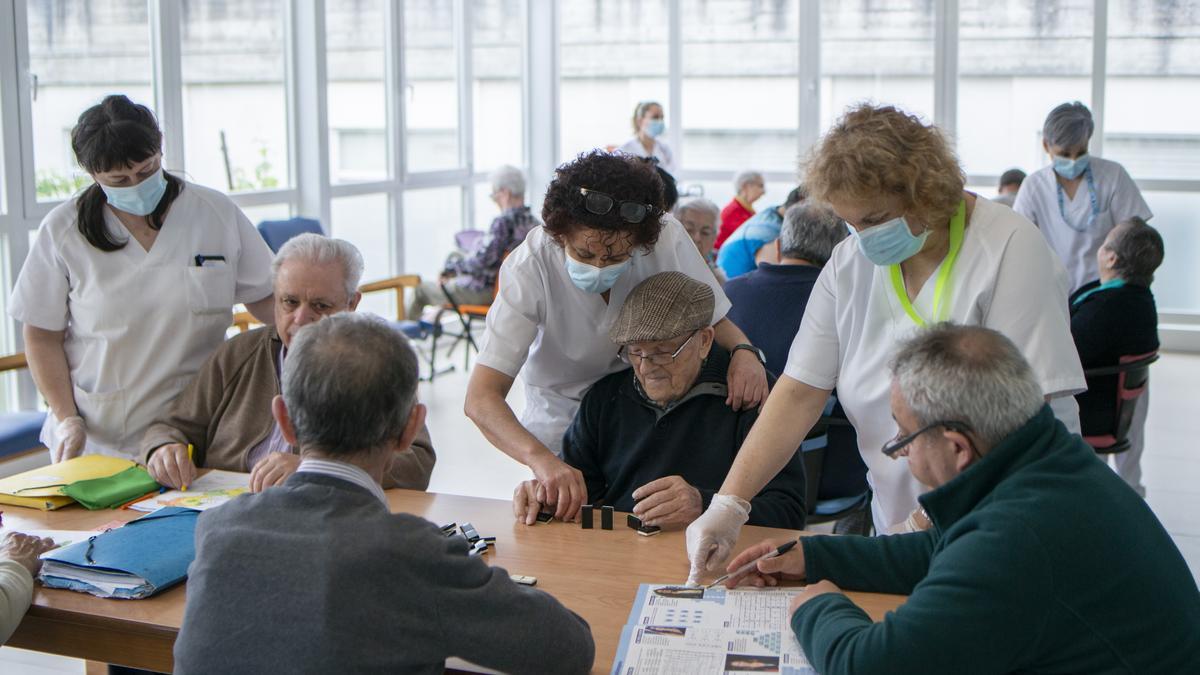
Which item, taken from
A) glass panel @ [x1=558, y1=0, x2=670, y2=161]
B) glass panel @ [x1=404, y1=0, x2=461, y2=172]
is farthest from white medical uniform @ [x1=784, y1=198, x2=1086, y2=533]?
glass panel @ [x1=558, y1=0, x2=670, y2=161]

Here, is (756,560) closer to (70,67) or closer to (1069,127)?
(1069,127)

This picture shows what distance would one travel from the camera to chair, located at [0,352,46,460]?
4.10m

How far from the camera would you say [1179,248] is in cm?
826

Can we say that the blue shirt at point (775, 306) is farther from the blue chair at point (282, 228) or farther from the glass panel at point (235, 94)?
the glass panel at point (235, 94)

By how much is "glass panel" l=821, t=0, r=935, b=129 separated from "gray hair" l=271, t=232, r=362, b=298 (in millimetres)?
6756

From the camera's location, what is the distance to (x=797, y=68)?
356 inches

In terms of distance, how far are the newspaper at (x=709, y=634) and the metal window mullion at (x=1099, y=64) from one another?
739 centimetres

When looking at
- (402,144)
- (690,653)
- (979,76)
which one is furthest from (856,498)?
(979,76)

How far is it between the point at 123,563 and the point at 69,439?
3.07 ft

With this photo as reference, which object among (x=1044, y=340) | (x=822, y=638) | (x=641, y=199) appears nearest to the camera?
(x=822, y=638)

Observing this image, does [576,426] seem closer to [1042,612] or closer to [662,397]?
[662,397]

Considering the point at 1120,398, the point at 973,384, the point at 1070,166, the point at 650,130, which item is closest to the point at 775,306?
the point at 1120,398

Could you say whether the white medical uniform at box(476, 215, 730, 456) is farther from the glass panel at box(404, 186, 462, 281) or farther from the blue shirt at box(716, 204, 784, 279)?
A: the glass panel at box(404, 186, 462, 281)

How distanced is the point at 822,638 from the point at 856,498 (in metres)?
1.70
